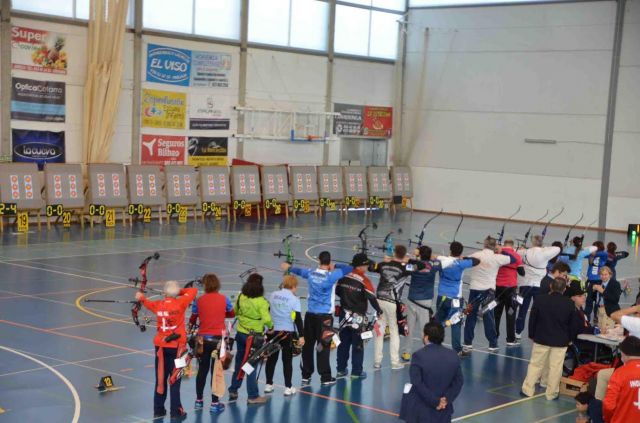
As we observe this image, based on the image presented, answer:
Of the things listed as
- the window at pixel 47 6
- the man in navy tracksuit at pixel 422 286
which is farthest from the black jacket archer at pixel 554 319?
the window at pixel 47 6

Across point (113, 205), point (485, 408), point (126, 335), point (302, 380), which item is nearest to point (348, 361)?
point (302, 380)

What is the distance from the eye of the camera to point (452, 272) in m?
15.4

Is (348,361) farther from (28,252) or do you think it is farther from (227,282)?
(28,252)

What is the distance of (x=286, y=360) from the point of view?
513 inches

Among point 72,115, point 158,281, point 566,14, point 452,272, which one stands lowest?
point 158,281

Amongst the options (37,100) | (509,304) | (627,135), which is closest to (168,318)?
(509,304)

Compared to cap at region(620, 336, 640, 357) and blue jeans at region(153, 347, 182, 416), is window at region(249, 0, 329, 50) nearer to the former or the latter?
blue jeans at region(153, 347, 182, 416)

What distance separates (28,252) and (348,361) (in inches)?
551

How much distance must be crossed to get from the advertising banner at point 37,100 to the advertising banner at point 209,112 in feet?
20.5

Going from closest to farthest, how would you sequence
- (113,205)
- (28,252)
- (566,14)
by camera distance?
(28,252) → (113,205) → (566,14)

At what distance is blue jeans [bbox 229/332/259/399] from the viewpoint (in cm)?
1249

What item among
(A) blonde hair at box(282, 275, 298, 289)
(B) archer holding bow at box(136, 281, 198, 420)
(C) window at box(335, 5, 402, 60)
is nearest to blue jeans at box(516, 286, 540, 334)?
(A) blonde hair at box(282, 275, 298, 289)

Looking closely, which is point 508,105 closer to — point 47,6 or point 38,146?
point 47,6

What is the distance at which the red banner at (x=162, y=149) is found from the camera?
3766 centimetres
